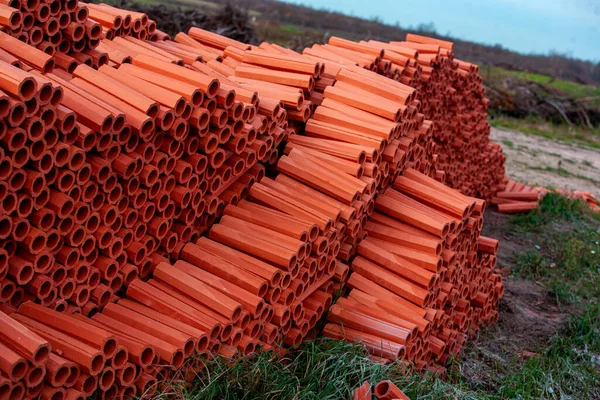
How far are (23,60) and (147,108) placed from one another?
3.38 ft

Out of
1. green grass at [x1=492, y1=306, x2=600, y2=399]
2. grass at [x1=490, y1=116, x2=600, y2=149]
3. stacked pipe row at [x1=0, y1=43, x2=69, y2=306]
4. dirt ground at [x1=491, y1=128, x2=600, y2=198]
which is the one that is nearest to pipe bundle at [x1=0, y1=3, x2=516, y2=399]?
stacked pipe row at [x1=0, y1=43, x2=69, y2=306]

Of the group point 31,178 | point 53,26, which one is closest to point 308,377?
point 31,178

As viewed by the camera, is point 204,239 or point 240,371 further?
point 204,239

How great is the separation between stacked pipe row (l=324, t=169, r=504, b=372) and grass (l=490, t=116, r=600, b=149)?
51.8ft

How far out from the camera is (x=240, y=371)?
4449 millimetres

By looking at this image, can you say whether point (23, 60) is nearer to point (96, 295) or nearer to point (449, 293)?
point (96, 295)

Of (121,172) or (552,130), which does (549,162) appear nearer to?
(552,130)

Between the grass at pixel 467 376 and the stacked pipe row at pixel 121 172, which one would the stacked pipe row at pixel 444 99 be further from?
the stacked pipe row at pixel 121 172

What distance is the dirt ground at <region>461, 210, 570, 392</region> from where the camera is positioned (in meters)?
6.33

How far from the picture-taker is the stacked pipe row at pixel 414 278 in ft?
18.3

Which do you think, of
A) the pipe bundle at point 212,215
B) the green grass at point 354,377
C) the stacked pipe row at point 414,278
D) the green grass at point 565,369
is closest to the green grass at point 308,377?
the green grass at point 354,377

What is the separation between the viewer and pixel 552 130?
74.1 feet

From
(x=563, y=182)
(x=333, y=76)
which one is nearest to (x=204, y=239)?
(x=333, y=76)

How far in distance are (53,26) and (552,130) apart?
67.8ft
